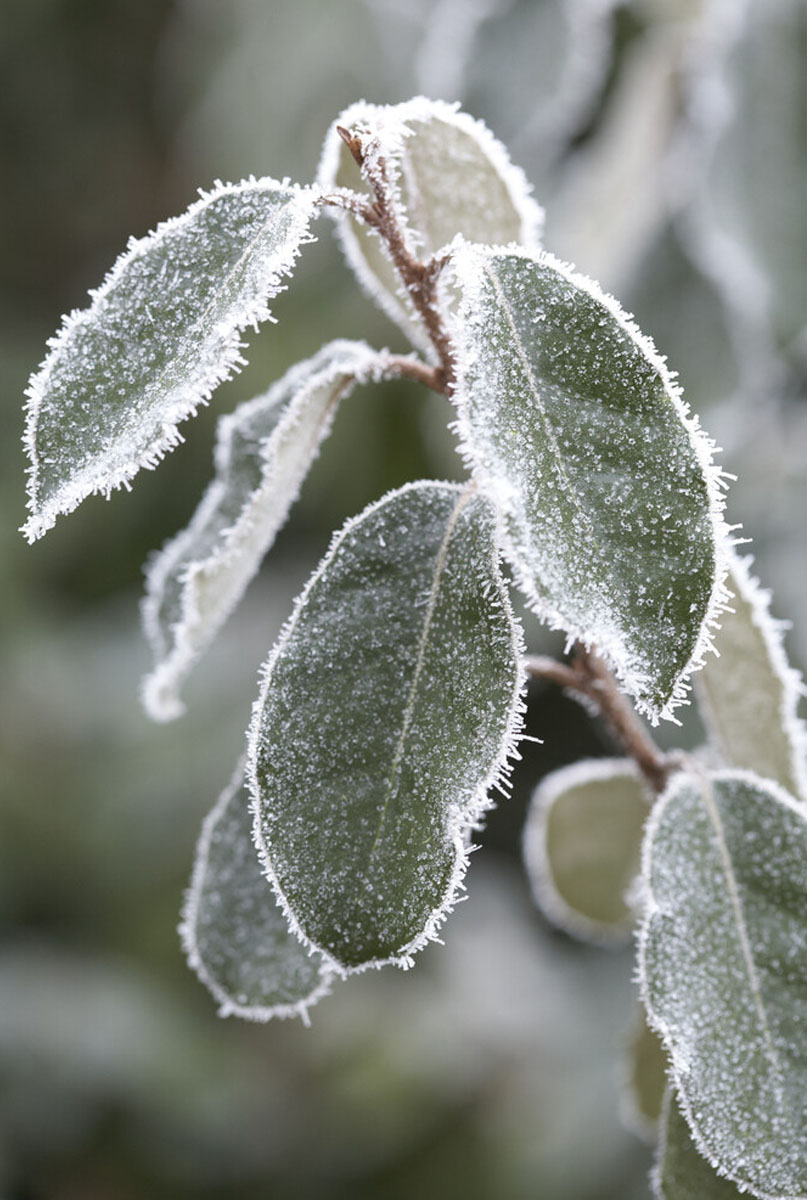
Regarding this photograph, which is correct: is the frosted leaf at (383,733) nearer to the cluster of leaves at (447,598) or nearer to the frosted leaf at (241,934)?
the cluster of leaves at (447,598)

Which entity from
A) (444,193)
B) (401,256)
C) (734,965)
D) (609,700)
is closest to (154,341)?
(401,256)

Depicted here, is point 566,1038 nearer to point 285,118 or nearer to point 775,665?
point 775,665

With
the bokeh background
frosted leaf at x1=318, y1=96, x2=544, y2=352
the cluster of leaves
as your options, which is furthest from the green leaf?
the bokeh background

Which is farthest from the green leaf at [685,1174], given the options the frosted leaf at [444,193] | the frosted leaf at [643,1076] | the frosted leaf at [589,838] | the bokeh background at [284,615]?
the bokeh background at [284,615]

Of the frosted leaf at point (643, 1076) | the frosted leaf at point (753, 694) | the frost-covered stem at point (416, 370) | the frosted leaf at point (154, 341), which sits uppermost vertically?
the frost-covered stem at point (416, 370)

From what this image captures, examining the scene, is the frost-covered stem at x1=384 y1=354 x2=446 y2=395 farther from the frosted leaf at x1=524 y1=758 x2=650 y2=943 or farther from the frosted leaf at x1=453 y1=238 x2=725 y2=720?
the frosted leaf at x1=524 y1=758 x2=650 y2=943

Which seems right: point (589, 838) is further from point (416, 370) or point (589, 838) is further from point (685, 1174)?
point (416, 370)
